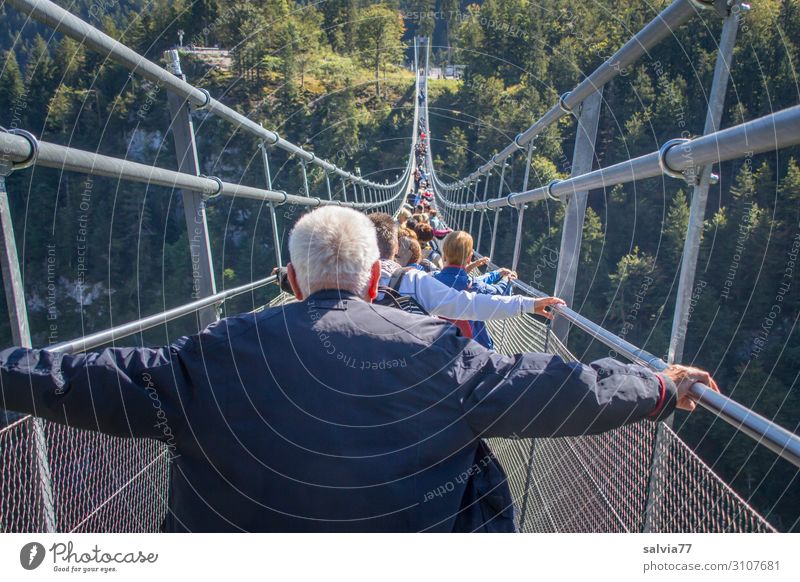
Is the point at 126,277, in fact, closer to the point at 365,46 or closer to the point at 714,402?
the point at 365,46

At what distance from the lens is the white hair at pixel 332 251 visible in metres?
0.97

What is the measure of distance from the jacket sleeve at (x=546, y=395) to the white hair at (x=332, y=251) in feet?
0.63

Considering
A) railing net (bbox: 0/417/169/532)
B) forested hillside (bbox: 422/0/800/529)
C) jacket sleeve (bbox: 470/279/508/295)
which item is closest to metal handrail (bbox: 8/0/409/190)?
railing net (bbox: 0/417/169/532)

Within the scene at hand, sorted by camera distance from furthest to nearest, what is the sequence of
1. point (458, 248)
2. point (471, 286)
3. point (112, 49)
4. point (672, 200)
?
point (672, 200), point (471, 286), point (458, 248), point (112, 49)

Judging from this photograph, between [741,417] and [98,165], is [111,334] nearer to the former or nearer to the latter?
[98,165]

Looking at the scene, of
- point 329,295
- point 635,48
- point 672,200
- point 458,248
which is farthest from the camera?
point 672,200

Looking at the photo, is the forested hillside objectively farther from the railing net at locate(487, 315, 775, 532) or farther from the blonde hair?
the railing net at locate(487, 315, 775, 532)

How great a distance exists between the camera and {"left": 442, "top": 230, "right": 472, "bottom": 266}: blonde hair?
6.55 ft

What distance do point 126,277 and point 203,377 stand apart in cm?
2581

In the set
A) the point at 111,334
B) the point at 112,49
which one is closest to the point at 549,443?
the point at 111,334

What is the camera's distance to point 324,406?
2.88 feet

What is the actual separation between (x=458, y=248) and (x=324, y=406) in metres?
1.18

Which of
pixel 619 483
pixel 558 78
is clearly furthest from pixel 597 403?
pixel 558 78

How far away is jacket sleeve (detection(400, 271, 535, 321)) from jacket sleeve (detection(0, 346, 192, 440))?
2.60 ft
